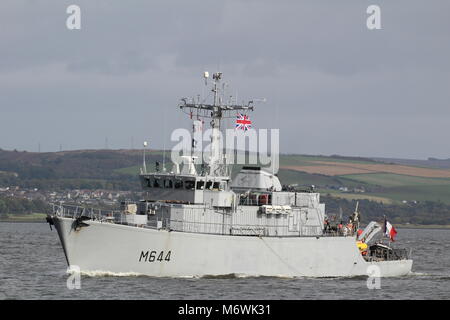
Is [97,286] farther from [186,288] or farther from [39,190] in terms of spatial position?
[39,190]

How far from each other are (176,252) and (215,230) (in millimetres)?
3118

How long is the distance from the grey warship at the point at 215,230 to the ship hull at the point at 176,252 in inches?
1.8

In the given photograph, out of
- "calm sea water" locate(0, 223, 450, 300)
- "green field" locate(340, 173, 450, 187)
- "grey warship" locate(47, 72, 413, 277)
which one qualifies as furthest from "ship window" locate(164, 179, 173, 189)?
"green field" locate(340, 173, 450, 187)

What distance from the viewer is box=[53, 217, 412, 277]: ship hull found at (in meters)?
44.9

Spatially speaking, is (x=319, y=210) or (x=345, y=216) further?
(x=345, y=216)

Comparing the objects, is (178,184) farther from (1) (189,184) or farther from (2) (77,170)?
(2) (77,170)

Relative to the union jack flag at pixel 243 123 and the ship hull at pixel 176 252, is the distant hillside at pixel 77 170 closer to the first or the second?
the union jack flag at pixel 243 123

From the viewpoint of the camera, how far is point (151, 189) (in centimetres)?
5009

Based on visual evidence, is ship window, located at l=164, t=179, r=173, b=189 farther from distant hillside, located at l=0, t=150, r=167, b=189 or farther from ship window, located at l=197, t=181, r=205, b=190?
distant hillside, located at l=0, t=150, r=167, b=189

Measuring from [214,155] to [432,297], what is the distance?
509 inches

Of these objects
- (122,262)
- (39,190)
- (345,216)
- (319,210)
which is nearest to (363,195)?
(345,216)

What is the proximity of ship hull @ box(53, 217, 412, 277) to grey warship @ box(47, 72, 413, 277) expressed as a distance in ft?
0.15

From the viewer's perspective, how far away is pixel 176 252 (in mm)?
45594
